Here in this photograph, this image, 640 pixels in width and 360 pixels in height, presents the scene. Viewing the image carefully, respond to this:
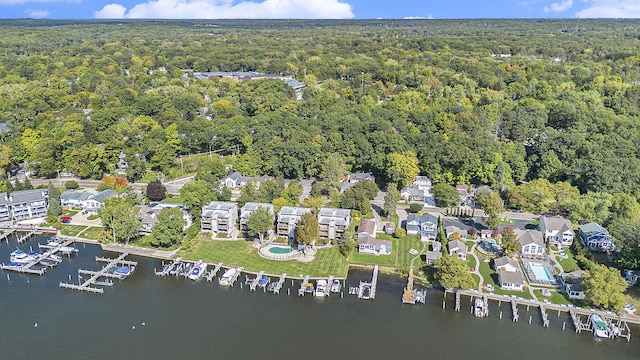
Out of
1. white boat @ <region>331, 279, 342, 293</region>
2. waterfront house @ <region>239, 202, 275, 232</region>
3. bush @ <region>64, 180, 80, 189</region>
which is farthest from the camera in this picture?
bush @ <region>64, 180, 80, 189</region>

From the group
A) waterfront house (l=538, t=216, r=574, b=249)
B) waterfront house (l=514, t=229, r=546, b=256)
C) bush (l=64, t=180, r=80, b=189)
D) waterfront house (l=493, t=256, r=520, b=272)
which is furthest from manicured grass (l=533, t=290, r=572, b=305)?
bush (l=64, t=180, r=80, b=189)

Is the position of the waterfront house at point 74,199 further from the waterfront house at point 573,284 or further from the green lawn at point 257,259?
the waterfront house at point 573,284

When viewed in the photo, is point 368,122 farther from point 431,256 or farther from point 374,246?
point 431,256

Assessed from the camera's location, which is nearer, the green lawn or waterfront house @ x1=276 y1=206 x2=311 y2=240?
the green lawn

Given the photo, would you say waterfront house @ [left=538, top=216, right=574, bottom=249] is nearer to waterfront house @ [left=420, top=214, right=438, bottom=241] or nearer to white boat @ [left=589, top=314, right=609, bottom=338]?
waterfront house @ [left=420, top=214, right=438, bottom=241]

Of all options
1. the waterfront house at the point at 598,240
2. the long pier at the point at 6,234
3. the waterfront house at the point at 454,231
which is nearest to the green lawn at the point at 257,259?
the waterfront house at the point at 454,231

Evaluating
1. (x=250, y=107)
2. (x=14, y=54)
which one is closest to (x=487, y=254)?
(x=250, y=107)
